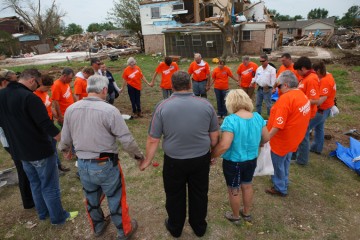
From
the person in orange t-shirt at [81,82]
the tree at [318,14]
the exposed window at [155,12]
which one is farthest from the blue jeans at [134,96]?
the tree at [318,14]

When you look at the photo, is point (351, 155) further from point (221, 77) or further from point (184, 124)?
point (184, 124)

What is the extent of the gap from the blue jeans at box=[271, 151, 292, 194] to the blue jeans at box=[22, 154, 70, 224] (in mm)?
3146

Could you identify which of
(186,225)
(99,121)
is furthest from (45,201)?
(186,225)

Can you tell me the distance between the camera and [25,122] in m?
2.78

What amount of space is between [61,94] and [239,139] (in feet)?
11.8

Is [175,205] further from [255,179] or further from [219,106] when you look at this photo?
[219,106]

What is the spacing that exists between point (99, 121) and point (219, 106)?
537 cm

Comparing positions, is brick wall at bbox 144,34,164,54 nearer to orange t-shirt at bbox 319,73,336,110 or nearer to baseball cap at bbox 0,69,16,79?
orange t-shirt at bbox 319,73,336,110

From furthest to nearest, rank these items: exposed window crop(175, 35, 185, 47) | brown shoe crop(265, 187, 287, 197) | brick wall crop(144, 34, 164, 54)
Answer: brick wall crop(144, 34, 164, 54), exposed window crop(175, 35, 185, 47), brown shoe crop(265, 187, 287, 197)

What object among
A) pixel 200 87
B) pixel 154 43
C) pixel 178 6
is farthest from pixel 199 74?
pixel 154 43

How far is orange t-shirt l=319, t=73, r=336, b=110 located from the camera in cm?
462

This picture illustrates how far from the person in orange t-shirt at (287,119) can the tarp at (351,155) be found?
2.04 m

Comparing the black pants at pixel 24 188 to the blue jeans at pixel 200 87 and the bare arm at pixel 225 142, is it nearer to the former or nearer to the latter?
the bare arm at pixel 225 142

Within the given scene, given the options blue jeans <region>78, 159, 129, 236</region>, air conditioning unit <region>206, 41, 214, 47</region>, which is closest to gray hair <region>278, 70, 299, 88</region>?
blue jeans <region>78, 159, 129, 236</region>
